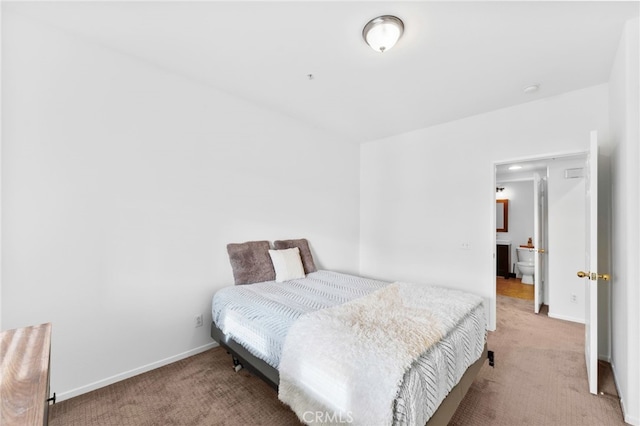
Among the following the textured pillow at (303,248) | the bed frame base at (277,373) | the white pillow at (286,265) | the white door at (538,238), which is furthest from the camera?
the white door at (538,238)

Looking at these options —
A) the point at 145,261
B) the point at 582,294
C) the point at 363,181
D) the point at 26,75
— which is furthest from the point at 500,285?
the point at 26,75

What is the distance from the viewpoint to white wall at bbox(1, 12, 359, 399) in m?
1.86

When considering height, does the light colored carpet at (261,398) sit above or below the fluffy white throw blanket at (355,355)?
below

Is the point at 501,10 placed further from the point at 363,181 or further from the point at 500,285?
the point at 500,285

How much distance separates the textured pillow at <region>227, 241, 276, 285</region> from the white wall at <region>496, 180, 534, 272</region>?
17.6 ft

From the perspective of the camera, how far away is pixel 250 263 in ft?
9.45

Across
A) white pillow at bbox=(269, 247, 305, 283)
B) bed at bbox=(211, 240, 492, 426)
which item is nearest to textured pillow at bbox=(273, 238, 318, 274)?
white pillow at bbox=(269, 247, 305, 283)

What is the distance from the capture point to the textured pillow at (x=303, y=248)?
330 cm

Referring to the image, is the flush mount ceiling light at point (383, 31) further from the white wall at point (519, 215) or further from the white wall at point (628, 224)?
the white wall at point (519, 215)

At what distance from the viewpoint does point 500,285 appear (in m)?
5.19

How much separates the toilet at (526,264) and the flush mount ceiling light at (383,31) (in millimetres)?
4985

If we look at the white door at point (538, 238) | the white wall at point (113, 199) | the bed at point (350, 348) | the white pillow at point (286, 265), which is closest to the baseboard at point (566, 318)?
the white door at point (538, 238)

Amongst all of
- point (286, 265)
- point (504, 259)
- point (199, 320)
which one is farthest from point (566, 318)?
point (199, 320)

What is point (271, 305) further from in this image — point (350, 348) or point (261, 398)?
point (350, 348)
